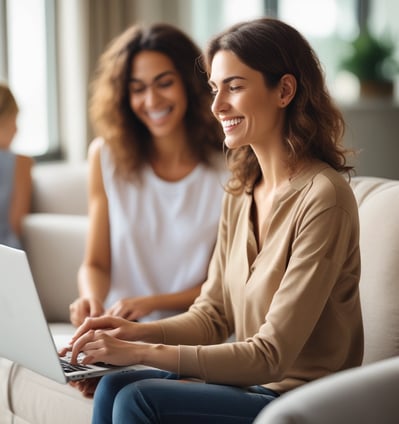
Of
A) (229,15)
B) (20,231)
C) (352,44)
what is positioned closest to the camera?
(20,231)

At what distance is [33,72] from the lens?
14.2 feet

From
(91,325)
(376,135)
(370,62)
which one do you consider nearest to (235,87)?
(91,325)

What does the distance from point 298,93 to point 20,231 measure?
145cm

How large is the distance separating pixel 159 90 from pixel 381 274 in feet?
3.14

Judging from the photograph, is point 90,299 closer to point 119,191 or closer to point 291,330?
point 119,191

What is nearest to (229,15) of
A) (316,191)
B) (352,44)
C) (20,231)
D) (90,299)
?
(352,44)

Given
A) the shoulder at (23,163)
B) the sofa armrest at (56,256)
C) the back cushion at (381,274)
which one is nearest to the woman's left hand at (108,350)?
the back cushion at (381,274)

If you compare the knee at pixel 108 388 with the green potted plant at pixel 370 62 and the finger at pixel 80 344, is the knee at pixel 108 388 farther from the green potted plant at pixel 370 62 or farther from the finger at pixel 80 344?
the green potted plant at pixel 370 62

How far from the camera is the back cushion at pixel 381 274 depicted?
6.37 feet

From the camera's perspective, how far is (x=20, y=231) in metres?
2.98

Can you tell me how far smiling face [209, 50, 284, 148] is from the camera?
183cm

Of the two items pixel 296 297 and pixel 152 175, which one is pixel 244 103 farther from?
pixel 152 175

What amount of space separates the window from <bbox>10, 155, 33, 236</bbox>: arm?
3.81ft

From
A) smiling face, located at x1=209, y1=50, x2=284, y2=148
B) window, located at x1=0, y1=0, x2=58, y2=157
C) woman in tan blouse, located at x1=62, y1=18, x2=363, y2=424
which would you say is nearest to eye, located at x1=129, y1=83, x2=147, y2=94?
woman in tan blouse, located at x1=62, y1=18, x2=363, y2=424
